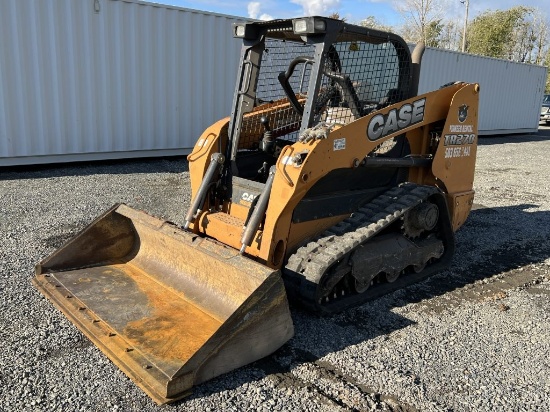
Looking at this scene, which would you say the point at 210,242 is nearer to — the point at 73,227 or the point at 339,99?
the point at 339,99

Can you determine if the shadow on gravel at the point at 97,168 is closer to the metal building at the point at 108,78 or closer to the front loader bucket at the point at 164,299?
the metal building at the point at 108,78

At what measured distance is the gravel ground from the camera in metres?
3.00

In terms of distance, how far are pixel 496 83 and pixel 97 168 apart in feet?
51.6

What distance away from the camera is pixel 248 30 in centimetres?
470

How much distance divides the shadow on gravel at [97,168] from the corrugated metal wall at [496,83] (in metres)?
9.33

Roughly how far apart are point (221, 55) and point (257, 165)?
668 centimetres

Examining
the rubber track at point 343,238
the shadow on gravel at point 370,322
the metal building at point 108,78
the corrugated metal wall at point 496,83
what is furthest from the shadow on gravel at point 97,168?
the corrugated metal wall at point 496,83

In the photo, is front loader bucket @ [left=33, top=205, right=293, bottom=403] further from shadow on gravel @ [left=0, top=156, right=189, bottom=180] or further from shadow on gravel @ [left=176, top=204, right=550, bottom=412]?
shadow on gravel @ [left=0, top=156, right=189, bottom=180]

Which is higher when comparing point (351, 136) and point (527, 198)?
point (351, 136)

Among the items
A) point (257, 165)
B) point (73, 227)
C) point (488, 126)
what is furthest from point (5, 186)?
point (488, 126)

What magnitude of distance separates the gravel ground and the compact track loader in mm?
153

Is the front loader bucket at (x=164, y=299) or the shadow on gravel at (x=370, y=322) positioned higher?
the front loader bucket at (x=164, y=299)

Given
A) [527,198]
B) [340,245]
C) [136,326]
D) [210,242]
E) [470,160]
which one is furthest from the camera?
[527,198]

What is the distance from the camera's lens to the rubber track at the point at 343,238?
151 inches
